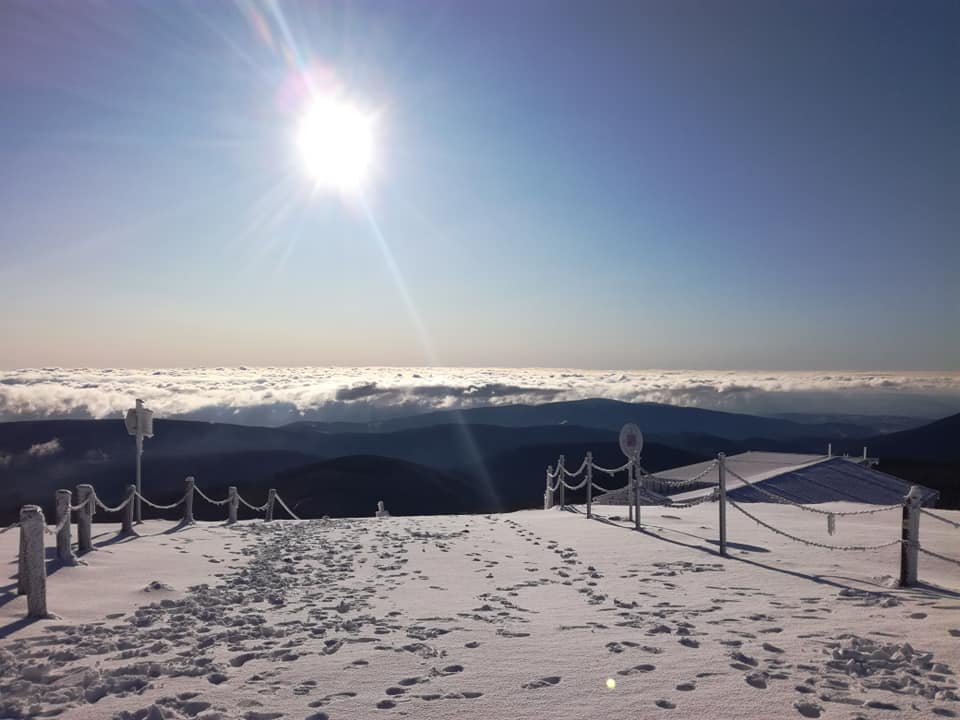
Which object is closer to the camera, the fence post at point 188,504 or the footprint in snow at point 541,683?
the footprint in snow at point 541,683

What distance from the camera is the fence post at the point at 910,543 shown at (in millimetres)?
8641

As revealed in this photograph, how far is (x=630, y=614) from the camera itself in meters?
7.48

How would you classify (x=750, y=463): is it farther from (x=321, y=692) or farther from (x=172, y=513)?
(x=172, y=513)

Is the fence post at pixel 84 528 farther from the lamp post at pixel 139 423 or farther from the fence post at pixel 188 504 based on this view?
the lamp post at pixel 139 423

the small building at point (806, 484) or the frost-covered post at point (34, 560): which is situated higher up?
the frost-covered post at point (34, 560)

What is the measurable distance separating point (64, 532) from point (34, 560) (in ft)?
10.3

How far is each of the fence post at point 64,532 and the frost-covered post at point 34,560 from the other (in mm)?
2341

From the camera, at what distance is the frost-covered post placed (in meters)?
7.61

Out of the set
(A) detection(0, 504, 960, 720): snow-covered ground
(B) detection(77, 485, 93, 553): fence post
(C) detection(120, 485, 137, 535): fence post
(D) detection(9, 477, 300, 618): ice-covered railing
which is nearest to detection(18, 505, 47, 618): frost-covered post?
(D) detection(9, 477, 300, 618): ice-covered railing

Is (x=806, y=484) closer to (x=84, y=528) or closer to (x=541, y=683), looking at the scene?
(x=541, y=683)

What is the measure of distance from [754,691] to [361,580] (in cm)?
664

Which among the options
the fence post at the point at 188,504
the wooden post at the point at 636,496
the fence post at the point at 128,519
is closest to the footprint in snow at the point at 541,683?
the wooden post at the point at 636,496

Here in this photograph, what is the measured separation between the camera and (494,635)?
6.64m

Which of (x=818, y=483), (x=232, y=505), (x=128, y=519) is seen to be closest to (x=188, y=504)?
(x=232, y=505)
